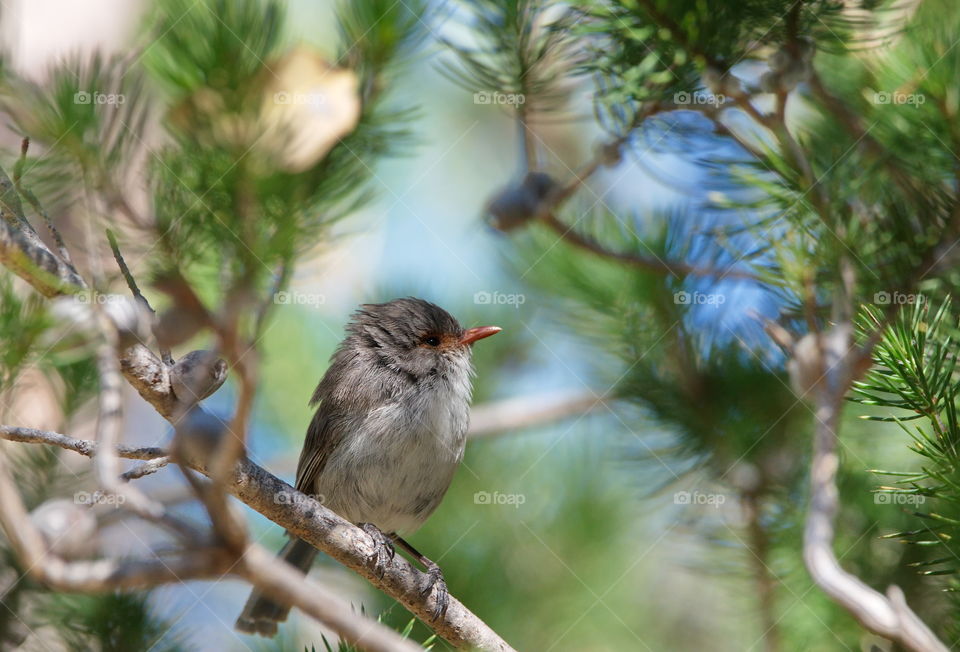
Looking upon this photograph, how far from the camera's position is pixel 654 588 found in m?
4.46

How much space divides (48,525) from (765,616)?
91.0 inches

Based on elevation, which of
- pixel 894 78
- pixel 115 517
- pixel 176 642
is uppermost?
pixel 894 78

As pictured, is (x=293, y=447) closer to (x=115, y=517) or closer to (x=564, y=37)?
(x=115, y=517)

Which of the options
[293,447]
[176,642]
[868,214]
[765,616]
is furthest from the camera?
Result: [293,447]

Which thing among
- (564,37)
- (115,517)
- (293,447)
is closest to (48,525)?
(115,517)
